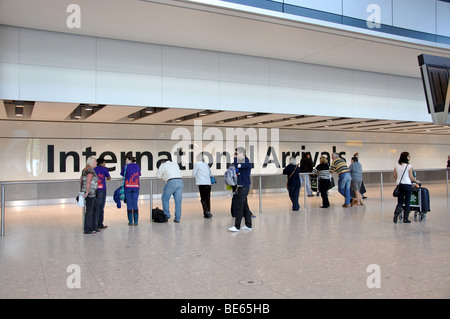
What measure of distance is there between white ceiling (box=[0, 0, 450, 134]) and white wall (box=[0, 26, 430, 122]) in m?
0.33

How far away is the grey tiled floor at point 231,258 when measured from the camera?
4.42 metres

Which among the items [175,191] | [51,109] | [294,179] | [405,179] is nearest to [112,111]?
[51,109]

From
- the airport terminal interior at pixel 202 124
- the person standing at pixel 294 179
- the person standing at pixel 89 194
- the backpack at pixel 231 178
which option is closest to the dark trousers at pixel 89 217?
the person standing at pixel 89 194

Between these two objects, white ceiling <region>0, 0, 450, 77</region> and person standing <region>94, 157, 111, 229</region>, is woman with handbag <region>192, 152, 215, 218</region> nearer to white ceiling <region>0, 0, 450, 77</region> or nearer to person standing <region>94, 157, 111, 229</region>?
person standing <region>94, 157, 111, 229</region>

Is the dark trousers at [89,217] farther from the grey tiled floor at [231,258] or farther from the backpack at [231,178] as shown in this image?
the backpack at [231,178]

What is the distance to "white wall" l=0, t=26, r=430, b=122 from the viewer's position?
913 centimetres

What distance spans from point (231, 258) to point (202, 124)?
11.8m

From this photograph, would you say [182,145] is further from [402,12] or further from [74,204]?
[402,12]

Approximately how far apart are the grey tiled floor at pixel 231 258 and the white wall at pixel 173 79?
3.40 metres

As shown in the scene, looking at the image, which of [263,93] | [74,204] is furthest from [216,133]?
[74,204]

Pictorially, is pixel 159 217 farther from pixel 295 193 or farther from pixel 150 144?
pixel 150 144

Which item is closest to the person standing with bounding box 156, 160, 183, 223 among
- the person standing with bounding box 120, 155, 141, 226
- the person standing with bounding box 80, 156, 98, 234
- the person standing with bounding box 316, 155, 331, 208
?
the person standing with bounding box 120, 155, 141, 226

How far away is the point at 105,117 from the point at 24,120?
132 inches
